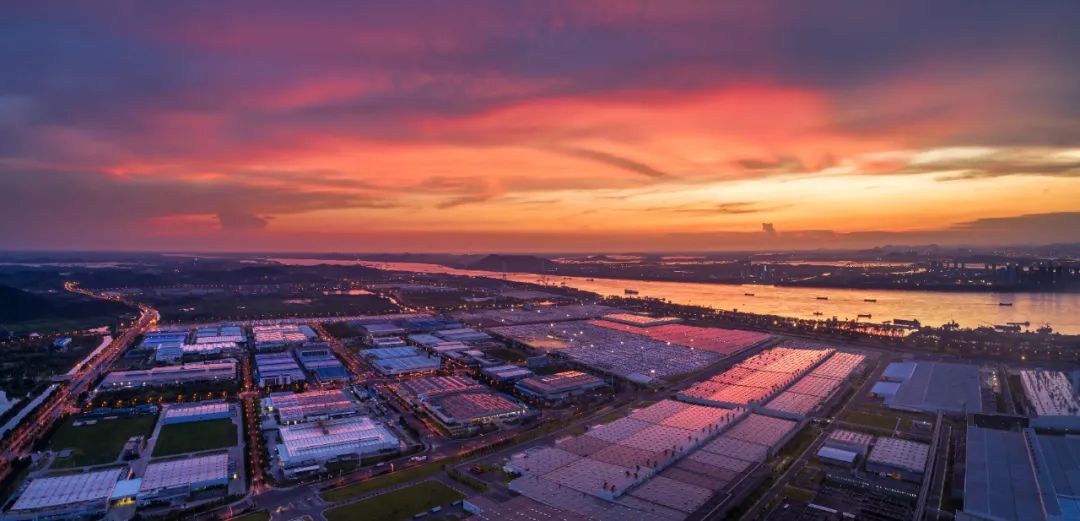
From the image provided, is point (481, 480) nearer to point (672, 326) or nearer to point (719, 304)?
point (672, 326)

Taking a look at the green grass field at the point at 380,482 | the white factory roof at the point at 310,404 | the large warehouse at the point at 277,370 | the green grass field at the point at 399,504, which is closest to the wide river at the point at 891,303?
the white factory roof at the point at 310,404

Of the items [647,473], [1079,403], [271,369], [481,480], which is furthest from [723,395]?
[271,369]

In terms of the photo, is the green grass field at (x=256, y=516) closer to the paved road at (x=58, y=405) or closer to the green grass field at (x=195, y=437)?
the green grass field at (x=195, y=437)

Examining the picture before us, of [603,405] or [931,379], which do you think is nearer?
[603,405]

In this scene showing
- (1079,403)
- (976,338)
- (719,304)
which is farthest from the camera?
(719,304)

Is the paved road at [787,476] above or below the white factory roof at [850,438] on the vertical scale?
below
